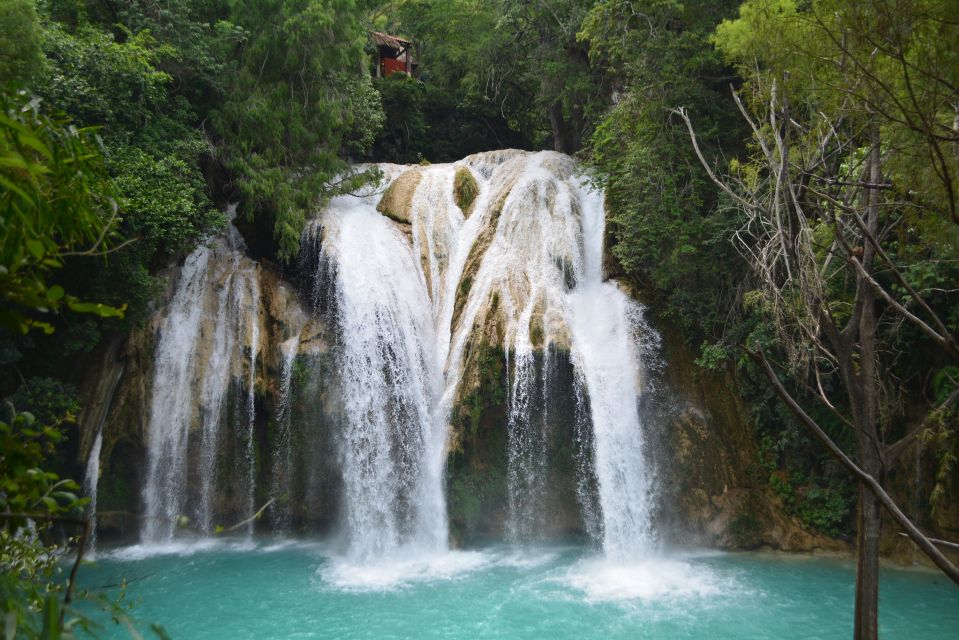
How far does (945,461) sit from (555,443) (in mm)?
5387

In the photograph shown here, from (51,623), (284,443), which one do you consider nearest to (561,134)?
(284,443)

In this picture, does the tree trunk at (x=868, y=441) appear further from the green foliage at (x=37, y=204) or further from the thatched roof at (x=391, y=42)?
the thatched roof at (x=391, y=42)

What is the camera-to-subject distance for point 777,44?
145 inches

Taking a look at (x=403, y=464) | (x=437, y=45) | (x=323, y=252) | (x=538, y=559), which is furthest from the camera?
(x=437, y=45)

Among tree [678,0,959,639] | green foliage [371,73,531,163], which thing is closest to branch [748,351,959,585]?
tree [678,0,959,639]

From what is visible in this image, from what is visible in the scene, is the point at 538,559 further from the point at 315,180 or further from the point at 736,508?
the point at 315,180

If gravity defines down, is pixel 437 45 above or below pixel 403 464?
above

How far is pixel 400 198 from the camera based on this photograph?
1448 cm

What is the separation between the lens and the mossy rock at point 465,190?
14.4m

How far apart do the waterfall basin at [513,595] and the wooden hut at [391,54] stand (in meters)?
18.5

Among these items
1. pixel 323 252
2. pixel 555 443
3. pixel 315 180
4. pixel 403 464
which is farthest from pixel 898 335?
pixel 315 180

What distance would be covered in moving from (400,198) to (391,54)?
46.8ft

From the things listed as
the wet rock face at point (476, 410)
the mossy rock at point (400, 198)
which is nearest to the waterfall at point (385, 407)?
the wet rock face at point (476, 410)

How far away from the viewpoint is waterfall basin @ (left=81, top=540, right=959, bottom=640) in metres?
7.77
